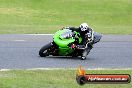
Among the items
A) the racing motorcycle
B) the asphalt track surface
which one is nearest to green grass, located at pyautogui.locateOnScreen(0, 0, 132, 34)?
the asphalt track surface

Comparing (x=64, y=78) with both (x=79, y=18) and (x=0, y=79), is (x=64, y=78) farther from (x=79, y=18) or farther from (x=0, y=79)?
(x=79, y=18)

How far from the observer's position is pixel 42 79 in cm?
1045

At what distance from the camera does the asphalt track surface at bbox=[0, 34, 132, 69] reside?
1381cm

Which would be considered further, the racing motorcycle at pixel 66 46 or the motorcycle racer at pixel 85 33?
the racing motorcycle at pixel 66 46

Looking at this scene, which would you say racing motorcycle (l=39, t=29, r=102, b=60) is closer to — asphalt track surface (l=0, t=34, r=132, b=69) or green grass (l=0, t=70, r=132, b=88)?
asphalt track surface (l=0, t=34, r=132, b=69)

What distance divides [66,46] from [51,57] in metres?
0.64

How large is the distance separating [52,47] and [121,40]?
21.3 ft

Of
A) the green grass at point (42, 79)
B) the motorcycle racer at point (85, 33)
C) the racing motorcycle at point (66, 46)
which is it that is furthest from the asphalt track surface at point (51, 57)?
the green grass at point (42, 79)

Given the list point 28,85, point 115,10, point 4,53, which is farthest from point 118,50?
point 115,10

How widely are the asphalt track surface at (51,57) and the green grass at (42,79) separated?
134cm

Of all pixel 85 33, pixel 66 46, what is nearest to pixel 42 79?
pixel 66 46

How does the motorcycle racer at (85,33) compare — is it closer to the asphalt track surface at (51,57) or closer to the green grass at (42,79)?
the asphalt track surface at (51,57)

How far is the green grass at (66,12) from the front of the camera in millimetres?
33781

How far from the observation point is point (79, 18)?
3572cm
